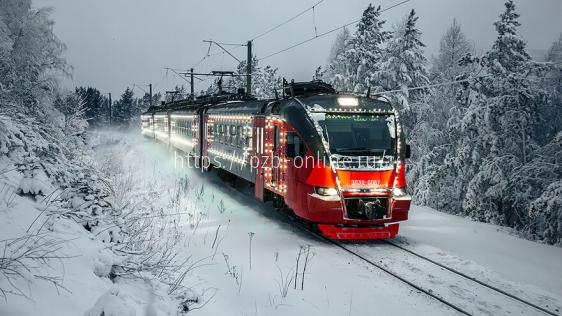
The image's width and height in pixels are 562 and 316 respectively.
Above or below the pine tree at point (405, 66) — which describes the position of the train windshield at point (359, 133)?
below

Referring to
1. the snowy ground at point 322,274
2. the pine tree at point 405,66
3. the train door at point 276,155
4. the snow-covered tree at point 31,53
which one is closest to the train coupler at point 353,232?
the snowy ground at point 322,274

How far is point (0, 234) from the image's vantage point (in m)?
3.82

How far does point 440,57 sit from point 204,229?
123 ft

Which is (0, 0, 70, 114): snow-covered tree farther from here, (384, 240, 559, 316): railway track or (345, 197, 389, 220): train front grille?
(384, 240, 559, 316): railway track

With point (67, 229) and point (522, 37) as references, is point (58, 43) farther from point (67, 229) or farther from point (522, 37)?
point (522, 37)

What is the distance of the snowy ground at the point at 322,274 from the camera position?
166 inches

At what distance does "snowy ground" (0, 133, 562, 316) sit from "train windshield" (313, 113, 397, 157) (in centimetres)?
199

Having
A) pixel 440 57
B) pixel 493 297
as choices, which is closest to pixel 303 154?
pixel 493 297

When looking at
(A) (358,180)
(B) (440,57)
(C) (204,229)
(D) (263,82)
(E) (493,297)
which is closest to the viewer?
(E) (493,297)

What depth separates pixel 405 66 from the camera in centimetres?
2520

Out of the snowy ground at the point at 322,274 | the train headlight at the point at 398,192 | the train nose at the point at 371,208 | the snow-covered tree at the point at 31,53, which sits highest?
the snow-covered tree at the point at 31,53

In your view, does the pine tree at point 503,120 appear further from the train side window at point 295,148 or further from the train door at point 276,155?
the train side window at point 295,148

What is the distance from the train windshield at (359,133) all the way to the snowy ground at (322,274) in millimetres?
1988

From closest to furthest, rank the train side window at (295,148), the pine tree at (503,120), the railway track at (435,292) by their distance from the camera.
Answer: the railway track at (435,292)
the train side window at (295,148)
the pine tree at (503,120)
